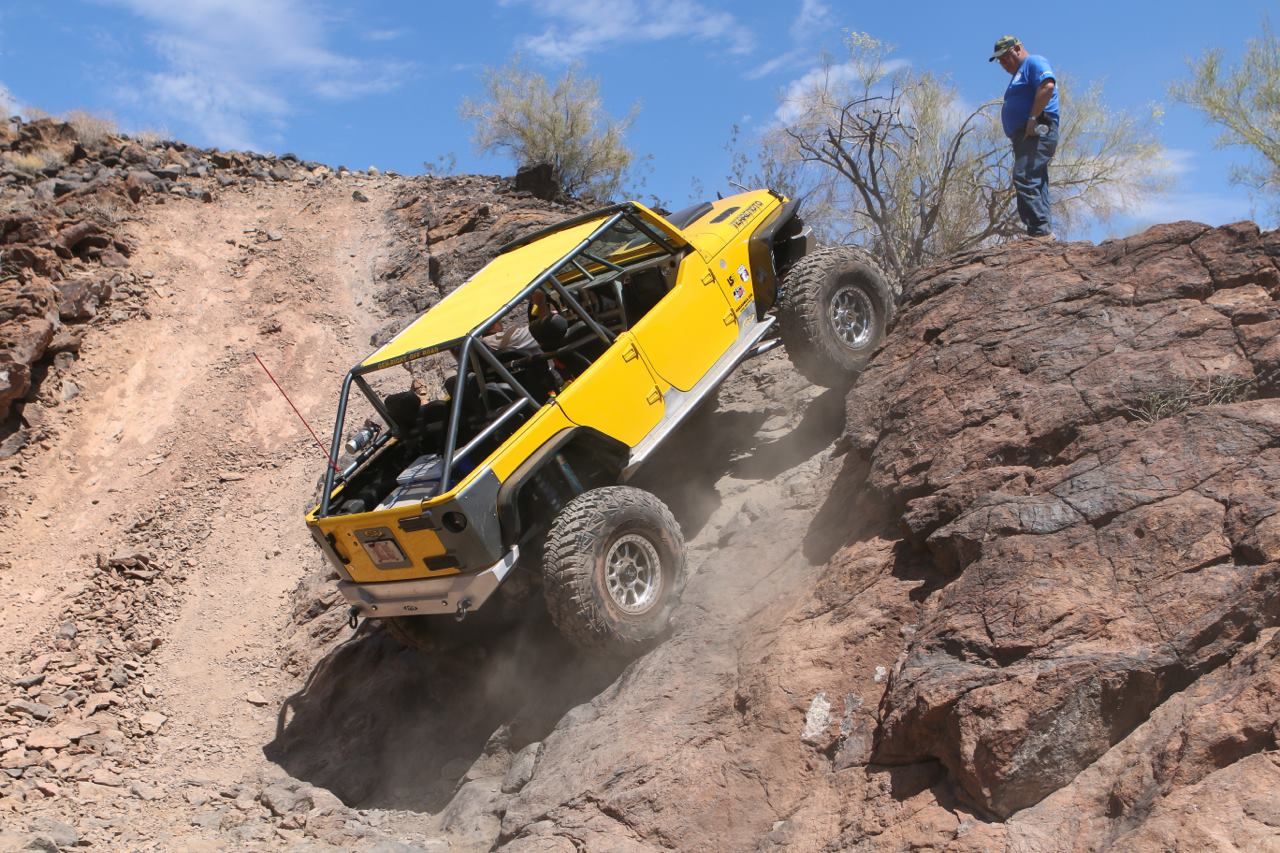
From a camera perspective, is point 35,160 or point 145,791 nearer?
point 145,791

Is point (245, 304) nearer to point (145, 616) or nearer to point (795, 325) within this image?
point (145, 616)

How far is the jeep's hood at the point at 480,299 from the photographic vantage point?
6.13 meters

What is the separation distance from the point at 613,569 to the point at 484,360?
148cm

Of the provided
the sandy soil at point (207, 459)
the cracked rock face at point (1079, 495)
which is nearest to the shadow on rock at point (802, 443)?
the cracked rock face at point (1079, 495)

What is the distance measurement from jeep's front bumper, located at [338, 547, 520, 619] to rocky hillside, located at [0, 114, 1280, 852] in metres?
0.96

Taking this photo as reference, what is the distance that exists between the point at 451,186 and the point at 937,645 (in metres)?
14.6

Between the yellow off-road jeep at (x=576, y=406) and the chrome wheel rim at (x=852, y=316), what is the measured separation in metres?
0.02

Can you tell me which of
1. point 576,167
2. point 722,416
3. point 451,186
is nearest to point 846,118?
point 722,416

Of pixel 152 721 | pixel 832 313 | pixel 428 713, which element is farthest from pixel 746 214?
pixel 152 721

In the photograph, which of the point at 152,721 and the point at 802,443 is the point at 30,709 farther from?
the point at 802,443

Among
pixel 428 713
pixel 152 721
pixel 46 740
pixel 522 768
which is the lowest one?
pixel 522 768

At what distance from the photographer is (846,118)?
12.5m

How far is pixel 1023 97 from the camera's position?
7.38m

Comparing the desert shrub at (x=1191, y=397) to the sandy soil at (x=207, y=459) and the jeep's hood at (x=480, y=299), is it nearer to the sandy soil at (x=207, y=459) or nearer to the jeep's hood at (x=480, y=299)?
the jeep's hood at (x=480, y=299)
